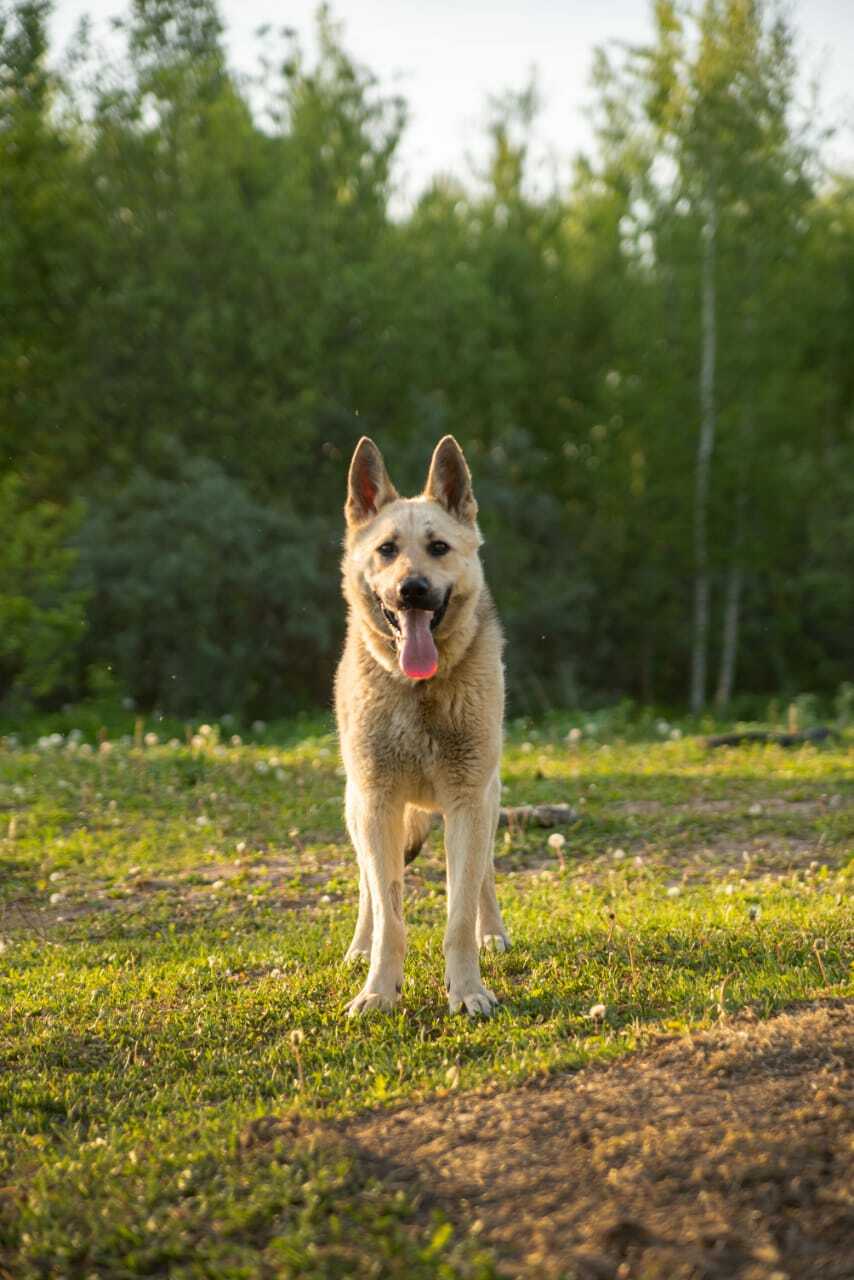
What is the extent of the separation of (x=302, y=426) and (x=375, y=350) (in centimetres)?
241

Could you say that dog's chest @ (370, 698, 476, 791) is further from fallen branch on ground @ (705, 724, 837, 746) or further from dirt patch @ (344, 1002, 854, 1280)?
fallen branch on ground @ (705, 724, 837, 746)

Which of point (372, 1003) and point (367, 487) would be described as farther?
point (367, 487)

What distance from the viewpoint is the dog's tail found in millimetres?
6129

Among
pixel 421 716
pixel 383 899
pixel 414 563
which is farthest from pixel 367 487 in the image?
pixel 383 899

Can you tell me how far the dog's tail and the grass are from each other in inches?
18.4

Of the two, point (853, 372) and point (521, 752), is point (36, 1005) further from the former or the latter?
point (853, 372)

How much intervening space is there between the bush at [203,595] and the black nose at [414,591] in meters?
15.5

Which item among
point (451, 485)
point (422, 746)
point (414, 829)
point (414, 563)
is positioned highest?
point (451, 485)

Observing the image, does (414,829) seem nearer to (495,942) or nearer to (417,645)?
(495,942)

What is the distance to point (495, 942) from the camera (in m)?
5.96

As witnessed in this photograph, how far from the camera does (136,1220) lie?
10.8 feet

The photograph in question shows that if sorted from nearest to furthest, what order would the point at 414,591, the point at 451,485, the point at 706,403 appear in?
the point at 414,591, the point at 451,485, the point at 706,403

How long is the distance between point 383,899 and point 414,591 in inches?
49.5

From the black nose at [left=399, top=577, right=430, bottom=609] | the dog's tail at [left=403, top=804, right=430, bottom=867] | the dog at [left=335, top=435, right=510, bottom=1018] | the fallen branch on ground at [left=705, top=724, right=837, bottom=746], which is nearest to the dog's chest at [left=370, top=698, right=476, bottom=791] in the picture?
the dog at [left=335, top=435, right=510, bottom=1018]
